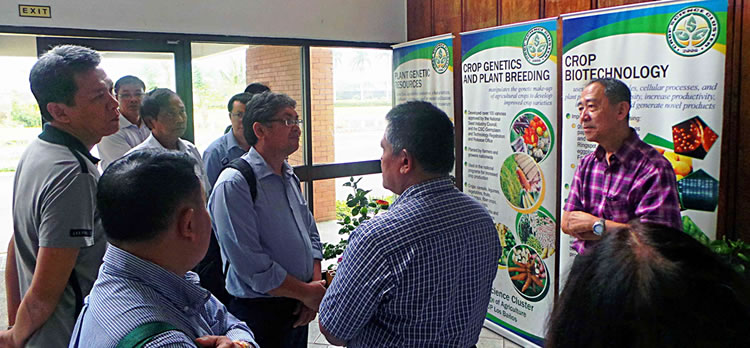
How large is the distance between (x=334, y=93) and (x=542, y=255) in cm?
256

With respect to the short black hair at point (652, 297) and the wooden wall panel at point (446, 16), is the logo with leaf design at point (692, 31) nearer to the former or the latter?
the wooden wall panel at point (446, 16)

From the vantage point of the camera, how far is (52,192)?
1444mm

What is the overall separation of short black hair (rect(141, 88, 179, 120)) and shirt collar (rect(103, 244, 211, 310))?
206cm

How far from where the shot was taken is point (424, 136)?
1626mm

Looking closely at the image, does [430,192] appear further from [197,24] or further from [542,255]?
[197,24]

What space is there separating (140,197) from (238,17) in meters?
3.61

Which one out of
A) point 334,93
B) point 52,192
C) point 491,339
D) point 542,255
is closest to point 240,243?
point 52,192

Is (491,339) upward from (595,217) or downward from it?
downward

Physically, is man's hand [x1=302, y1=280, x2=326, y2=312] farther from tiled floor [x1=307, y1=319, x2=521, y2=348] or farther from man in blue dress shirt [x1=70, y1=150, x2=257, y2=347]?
tiled floor [x1=307, y1=319, x2=521, y2=348]

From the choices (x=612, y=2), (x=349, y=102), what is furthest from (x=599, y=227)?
(x=349, y=102)

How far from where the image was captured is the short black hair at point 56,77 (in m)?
1.54

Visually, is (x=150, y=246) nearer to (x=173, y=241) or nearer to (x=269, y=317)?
(x=173, y=241)

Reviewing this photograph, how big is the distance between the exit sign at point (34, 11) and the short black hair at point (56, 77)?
2.55 m

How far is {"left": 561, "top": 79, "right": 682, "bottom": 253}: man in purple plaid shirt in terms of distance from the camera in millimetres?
2367
